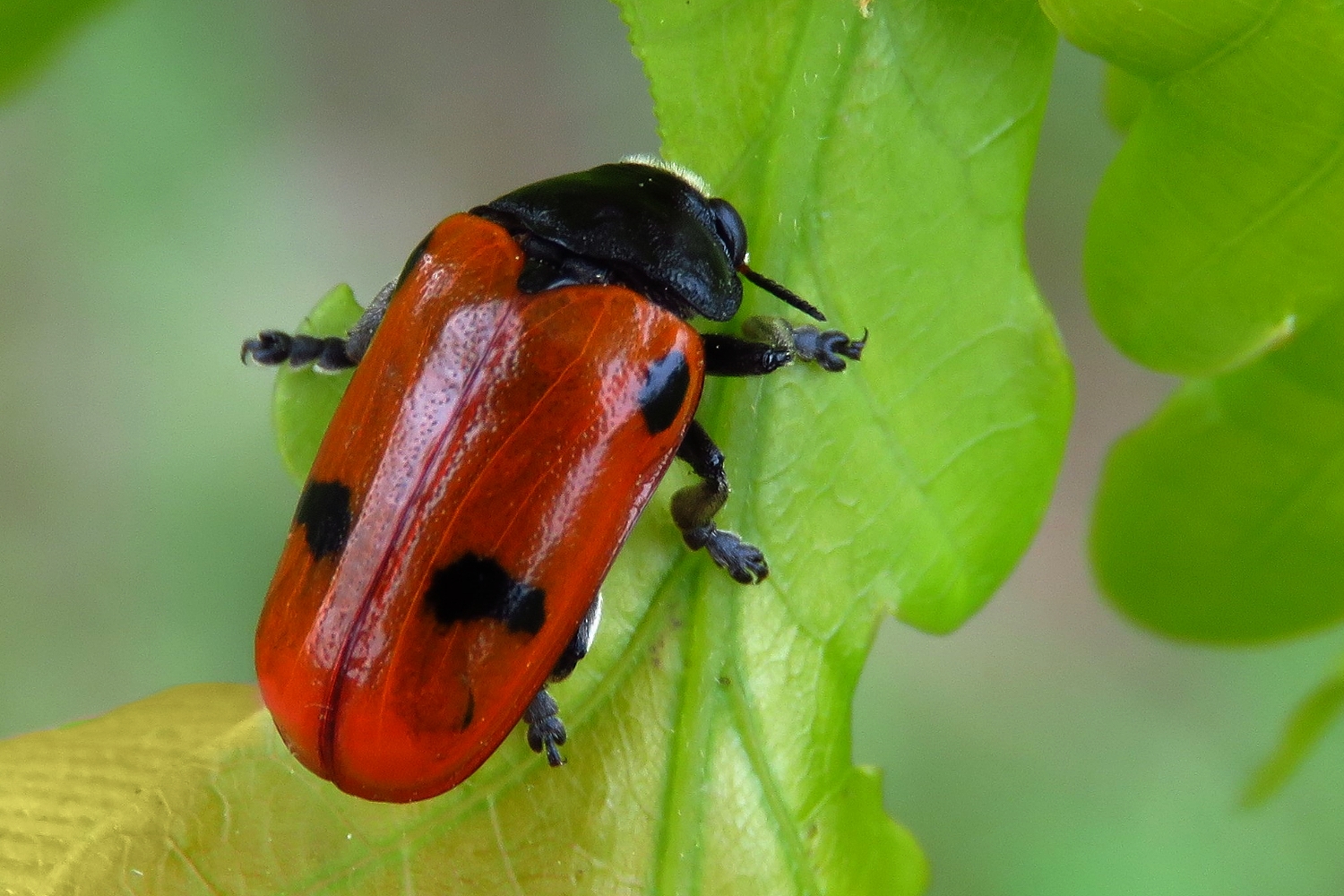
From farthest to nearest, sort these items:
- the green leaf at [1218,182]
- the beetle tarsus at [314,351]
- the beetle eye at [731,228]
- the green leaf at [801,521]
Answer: the beetle tarsus at [314,351] → the beetle eye at [731,228] → the green leaf at [801,521] → the green leaf at [1218,182]

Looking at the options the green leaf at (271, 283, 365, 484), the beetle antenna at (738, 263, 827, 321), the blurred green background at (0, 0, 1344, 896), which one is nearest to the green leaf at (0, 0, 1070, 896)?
the beetle antenna at (738, 263, 827, 321)

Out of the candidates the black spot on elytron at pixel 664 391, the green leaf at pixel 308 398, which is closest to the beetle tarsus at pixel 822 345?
the black spot on elytron at pixel 664 391

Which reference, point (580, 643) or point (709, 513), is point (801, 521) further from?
point (580, 643)

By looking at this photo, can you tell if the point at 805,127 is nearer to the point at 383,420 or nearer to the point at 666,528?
the point at 666,528

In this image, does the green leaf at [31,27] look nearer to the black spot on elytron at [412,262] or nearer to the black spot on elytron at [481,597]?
the black spot on elytron at [412,262]

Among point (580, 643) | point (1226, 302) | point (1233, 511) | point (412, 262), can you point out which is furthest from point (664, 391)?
point (1233, 511)

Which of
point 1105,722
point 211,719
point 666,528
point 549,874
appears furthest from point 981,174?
point 1105,722
